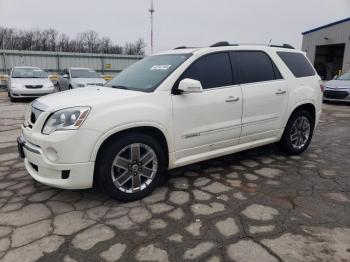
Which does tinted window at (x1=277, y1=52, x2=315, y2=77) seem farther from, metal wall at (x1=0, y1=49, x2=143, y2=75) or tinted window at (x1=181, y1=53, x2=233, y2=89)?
metal wall at (x1=0, y1=49, x2=143, y2=75)

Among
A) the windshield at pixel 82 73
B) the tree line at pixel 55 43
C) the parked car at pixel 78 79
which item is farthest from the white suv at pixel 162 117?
the tree line at pixel 55 43

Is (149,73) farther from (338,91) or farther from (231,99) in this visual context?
(338,91)

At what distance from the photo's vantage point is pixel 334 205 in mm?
3445

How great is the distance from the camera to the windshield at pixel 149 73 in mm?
3773

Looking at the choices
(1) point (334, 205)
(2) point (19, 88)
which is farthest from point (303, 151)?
(2) point (19, 88)

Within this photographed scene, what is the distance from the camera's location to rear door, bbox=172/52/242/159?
3705 millimetres

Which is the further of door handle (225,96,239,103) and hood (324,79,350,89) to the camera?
hood (324,79,350,89)

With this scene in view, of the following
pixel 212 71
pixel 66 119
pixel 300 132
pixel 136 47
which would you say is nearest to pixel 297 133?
pixel 300 132

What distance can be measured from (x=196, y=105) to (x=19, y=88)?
36.2ft

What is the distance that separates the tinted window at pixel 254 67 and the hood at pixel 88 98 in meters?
1.57

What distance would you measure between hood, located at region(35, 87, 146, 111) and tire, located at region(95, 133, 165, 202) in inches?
16.4

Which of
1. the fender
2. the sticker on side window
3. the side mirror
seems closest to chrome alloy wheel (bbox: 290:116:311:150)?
the side mirror

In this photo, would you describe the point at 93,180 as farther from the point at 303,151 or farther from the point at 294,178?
the point at 303,151

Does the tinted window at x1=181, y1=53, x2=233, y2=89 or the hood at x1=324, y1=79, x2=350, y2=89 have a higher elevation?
the tinted window at x1=181, y1=53, x2=233, y2=89
